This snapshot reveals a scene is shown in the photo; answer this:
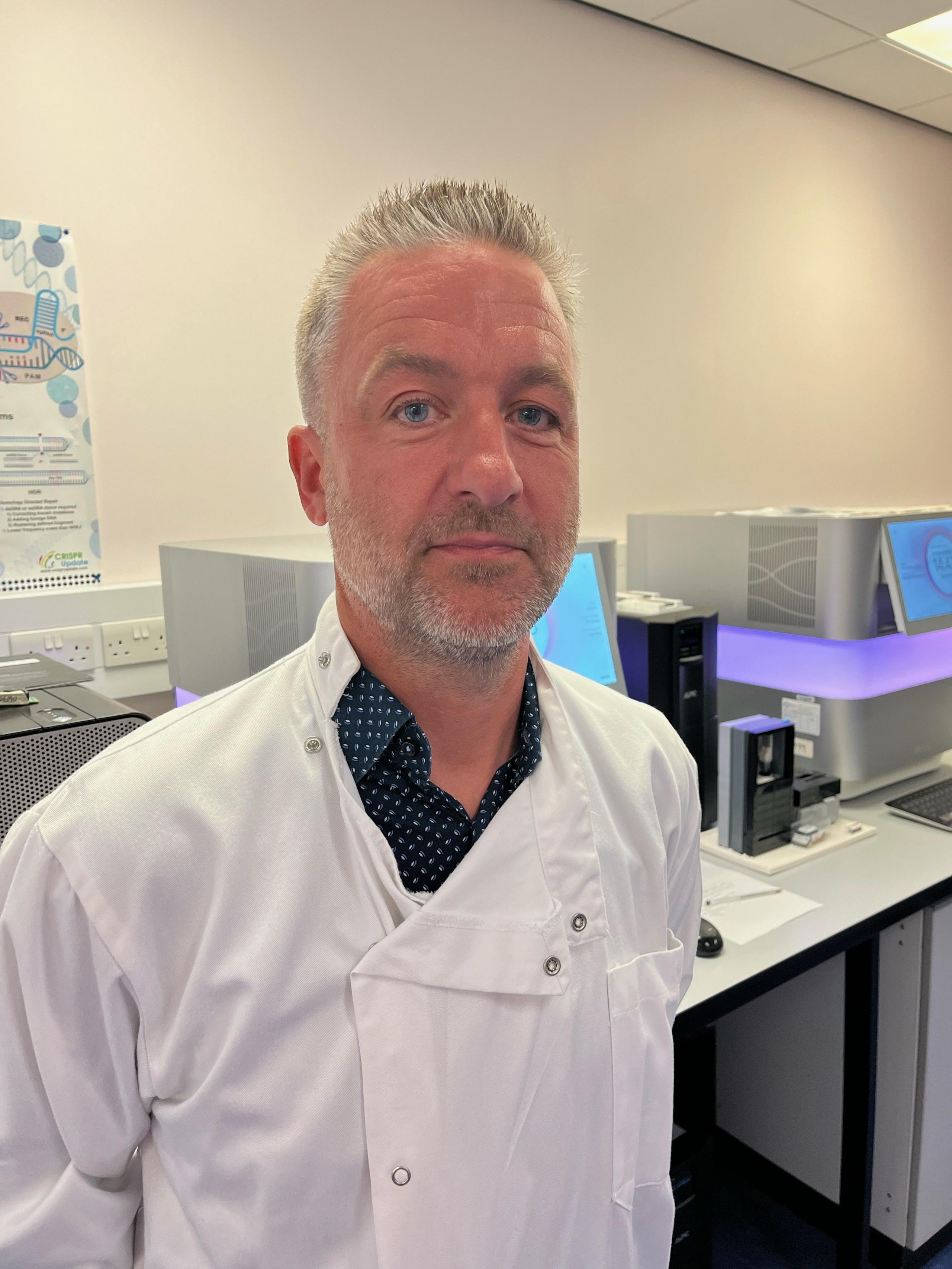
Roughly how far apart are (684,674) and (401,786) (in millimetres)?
1191

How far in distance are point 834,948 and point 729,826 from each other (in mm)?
375

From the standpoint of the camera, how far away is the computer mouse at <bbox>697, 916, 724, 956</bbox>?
1.41m

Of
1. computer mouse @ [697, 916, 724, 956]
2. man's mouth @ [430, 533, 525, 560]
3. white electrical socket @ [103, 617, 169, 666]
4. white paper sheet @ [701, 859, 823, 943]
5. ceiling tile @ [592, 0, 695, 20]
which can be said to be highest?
ceiling tile @ [592, 0, 695, 20]

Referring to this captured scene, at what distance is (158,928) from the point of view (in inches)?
29.1

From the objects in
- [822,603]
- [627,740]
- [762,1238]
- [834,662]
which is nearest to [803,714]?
[834,662]

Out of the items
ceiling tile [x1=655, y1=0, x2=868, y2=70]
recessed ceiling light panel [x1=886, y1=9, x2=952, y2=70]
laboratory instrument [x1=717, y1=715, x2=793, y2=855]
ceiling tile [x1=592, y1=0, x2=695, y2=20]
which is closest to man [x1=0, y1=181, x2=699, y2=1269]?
laboratory instrument [x1=717, y1=715, x2=793, y2=855]

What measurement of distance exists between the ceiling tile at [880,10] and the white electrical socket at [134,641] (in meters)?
2.35

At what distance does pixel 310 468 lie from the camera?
3.03 feet

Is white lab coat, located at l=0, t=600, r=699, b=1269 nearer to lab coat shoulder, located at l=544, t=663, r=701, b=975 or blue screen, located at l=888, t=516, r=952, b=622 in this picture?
lab coat shoulder, located at l=544, t=663, r=701, b=975

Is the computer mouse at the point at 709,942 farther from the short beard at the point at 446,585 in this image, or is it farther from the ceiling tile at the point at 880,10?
the ceiling tile at the point at 880,10

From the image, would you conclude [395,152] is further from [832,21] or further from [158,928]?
[158,928]

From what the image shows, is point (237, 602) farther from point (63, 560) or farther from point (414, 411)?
point (414, 411)

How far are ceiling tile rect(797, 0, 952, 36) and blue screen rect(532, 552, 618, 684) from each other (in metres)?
1.89

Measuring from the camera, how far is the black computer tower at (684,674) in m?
1.91
